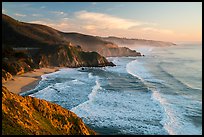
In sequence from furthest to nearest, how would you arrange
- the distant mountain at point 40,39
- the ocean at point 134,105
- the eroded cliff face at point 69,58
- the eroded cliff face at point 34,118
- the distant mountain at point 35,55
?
1. the distant mountain at point 40,39
2. the eroded cliff face at point 69,58
3. the distant mountain at point 35,55
4. the ocean at point 134,105
5. the eroded cliff face at point 34,118

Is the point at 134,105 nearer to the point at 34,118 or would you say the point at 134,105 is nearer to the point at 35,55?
the point at 34,118

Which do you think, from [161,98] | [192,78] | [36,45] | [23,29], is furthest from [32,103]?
[23,29]

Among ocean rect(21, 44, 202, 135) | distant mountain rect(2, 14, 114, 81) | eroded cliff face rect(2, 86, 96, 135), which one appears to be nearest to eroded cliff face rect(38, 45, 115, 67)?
distant mountain rect(2, 14, 114, 81)

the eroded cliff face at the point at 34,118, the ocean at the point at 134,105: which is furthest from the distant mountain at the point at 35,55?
the eroded cliff face at the point at 34,118

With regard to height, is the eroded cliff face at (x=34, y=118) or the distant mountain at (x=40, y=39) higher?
the distant mountain at (x=40, y=39)

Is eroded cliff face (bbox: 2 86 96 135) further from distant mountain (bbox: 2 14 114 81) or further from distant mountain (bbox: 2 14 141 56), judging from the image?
distant mountain (bbox: 2 14 141 56)

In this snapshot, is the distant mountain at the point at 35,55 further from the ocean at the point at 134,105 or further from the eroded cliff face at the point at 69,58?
the ocean at the point at 134,105

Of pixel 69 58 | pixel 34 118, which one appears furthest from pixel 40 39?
pixel 34 118
